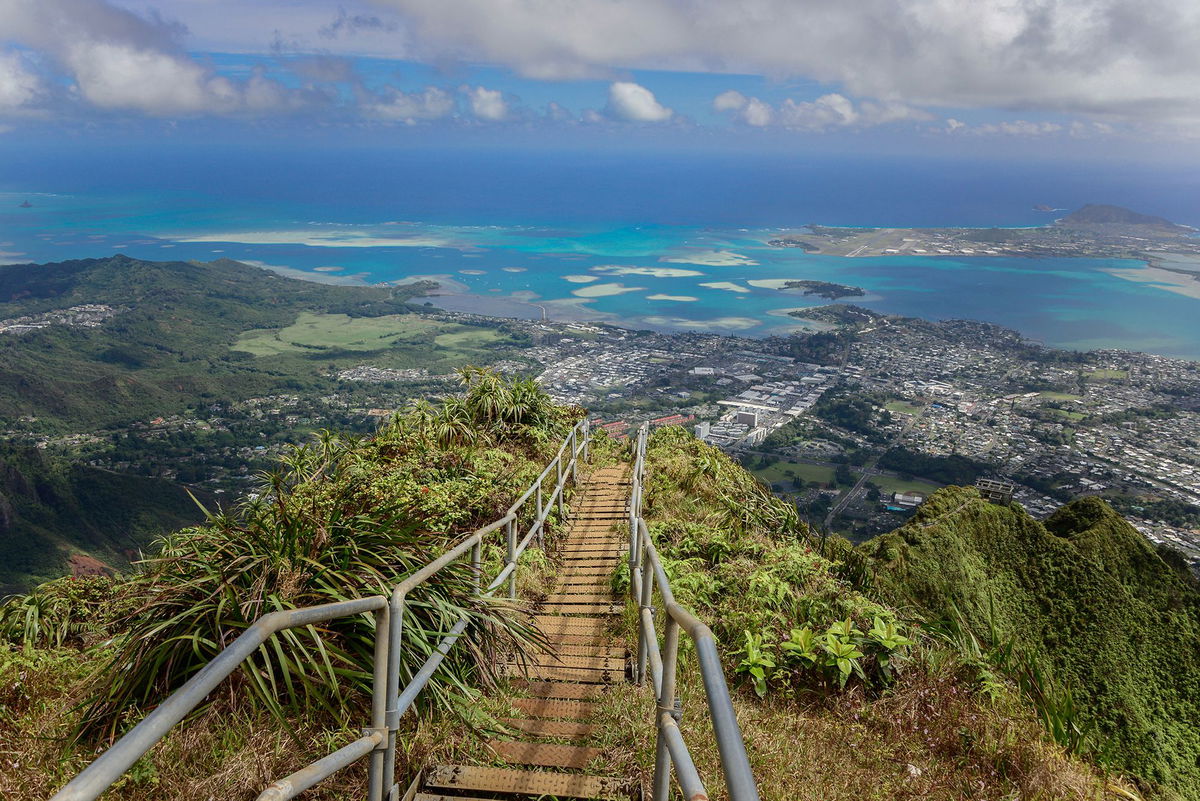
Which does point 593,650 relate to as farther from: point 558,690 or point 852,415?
point 852,415

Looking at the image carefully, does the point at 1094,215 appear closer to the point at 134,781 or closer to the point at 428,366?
the point at 428,366

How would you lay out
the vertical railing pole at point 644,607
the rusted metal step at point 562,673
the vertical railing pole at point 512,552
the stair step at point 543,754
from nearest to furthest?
the stair step at point 543,754 < the vertical railing pole at point 644,607 < the rusted metal step at point 562,673 < the vertical railing pole at point 512,552

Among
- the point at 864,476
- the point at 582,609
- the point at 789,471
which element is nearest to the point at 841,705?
the point at 582,609

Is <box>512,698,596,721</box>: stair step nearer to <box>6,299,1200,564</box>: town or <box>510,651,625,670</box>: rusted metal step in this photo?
<box>510,651,625,670</box>: rusted metal step

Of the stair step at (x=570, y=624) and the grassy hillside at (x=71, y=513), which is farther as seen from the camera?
the grassy hillside at (x=71, y=513)

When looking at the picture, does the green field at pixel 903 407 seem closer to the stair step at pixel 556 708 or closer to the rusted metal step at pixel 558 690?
the rusted metal step at pixel 558 690

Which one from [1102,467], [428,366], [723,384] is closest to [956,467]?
[1102,467]

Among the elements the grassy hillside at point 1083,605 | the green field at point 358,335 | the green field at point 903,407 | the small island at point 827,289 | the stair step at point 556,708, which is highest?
the stair step at point 556,708

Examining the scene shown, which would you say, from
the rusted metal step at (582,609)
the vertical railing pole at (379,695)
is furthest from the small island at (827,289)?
the vertical railing pole at (379,695)
